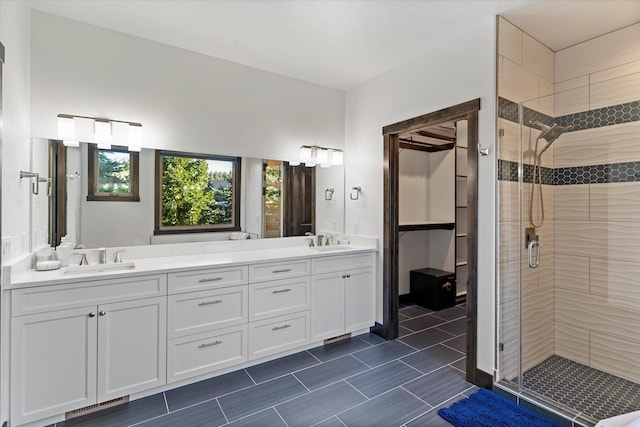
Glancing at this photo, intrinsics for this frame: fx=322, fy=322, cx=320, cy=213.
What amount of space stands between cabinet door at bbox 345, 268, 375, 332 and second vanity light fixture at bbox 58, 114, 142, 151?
2.27 metres

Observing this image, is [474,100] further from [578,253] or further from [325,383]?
[325,383]

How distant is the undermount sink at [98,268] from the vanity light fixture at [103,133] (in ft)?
3.02

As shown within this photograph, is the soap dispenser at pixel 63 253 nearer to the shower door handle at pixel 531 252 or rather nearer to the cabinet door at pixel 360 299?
the cabinet door at pixel 360 299

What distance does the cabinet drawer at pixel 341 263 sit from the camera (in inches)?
120

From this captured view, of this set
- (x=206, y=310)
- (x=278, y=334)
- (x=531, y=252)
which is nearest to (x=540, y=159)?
(x=531, y=252)

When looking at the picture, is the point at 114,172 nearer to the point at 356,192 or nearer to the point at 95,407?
the point at 95,407

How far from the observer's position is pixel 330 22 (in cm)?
243

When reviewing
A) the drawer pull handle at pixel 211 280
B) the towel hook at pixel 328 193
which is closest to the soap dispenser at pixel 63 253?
the drawer pull handle at pixel 211 280

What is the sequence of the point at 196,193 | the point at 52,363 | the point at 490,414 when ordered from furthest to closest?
the point at 196,193 → the point at 490,414 → the point at 52,363

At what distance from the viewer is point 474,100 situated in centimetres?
248

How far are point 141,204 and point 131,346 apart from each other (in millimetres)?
1130

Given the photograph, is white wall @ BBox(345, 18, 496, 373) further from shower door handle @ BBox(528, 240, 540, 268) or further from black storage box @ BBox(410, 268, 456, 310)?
black storage box @ BBox(410, 268, 456, 310)

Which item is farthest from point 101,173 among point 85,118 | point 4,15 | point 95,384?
point 95,384

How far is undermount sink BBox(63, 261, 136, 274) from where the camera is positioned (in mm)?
2178
